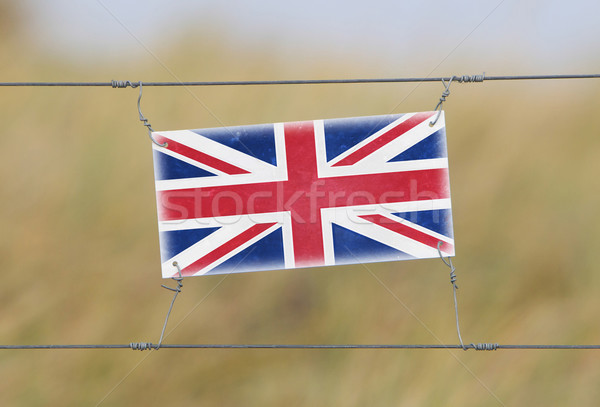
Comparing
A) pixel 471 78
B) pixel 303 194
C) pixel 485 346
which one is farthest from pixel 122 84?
pixel 485 346

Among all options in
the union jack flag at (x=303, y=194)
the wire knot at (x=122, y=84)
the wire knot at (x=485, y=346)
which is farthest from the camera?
the union jack flag at (x=303, y=194)

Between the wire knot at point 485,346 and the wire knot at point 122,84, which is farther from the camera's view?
the wire knot at point 122,84

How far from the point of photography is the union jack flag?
4648 mm

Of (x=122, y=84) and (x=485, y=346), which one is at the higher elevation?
(x=122, y=84)

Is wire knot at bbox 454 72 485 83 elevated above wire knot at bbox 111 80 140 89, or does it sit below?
below

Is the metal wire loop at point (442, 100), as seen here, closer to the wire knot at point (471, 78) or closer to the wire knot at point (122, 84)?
the wire knot at point (471, 78)

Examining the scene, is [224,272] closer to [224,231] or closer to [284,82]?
[224,231]

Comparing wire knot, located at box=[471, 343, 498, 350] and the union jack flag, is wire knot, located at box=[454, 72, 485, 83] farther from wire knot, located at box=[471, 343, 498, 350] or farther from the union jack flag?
wire knot, located at box=[471, 343, 498, 350]

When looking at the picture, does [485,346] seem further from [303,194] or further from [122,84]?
[122,84]

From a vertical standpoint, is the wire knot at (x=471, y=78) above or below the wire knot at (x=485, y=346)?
above

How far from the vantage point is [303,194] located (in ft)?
15.4

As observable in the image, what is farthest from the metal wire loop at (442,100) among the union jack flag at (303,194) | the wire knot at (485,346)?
the wire knot at (485,346)

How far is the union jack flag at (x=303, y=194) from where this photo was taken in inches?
183

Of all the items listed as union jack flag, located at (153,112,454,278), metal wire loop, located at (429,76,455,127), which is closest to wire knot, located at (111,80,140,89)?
union jack flag, located at (153,112,454,278)
